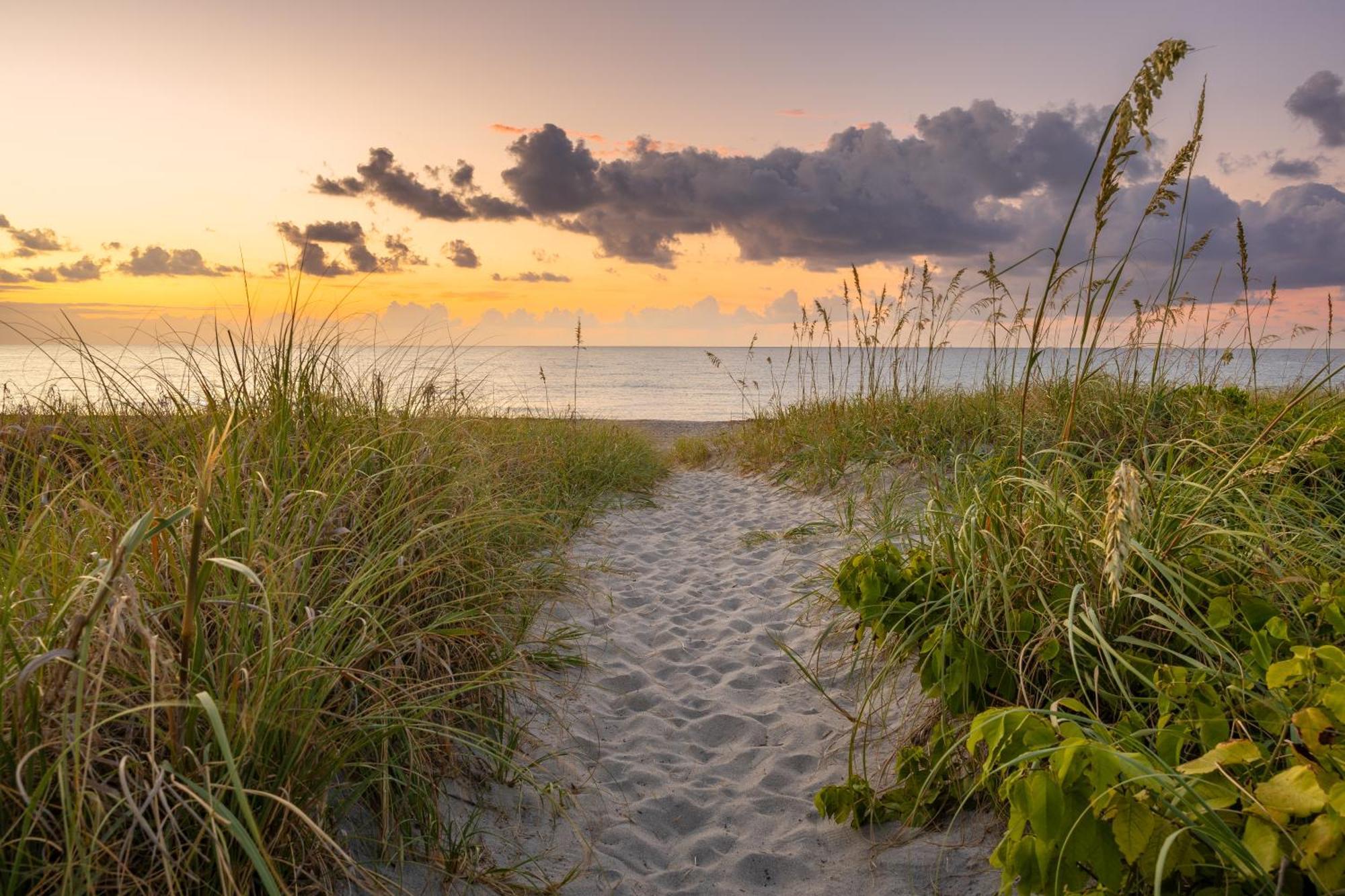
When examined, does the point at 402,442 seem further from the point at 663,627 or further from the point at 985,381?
the point at 985,381

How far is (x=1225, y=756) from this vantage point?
1368mm

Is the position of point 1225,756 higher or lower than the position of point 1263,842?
higher

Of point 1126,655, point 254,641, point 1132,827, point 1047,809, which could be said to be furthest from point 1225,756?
point 254,641

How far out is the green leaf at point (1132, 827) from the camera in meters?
1.37

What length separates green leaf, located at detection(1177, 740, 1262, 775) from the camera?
135 cm

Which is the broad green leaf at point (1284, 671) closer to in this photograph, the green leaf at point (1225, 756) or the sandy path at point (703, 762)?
the green leaf at point (1225, 756)

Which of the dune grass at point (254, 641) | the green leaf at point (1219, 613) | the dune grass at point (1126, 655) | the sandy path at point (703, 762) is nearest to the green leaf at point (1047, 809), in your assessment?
the dune grass at point (1126, 655)

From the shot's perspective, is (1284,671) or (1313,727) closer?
(1313,727)

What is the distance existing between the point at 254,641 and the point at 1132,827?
6.99ft

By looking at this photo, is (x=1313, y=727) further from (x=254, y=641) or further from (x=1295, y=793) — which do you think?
(x=254, y=641)

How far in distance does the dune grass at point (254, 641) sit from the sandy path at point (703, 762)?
289 mm

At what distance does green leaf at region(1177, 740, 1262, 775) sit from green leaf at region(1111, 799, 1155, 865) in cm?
11

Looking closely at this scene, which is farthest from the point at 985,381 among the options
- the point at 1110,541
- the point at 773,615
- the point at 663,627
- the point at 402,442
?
the point at 1110,541

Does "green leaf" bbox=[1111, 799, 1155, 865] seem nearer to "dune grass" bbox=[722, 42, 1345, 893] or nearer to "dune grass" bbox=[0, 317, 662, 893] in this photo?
"dune grass" bbox=[722, 42, 1345, 893]
